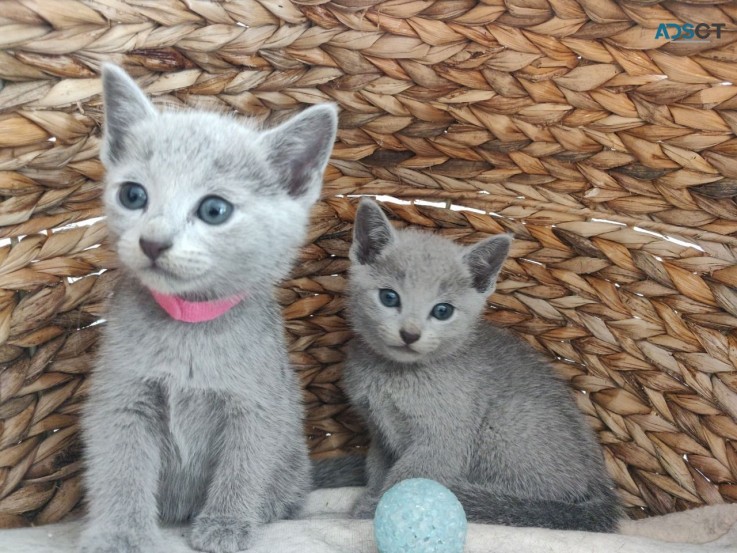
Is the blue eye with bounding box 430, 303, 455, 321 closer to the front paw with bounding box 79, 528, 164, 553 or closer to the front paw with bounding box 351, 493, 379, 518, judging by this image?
the front paw with bounding box 351, 493, 379, 518

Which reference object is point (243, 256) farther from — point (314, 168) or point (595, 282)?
point (595, 282)

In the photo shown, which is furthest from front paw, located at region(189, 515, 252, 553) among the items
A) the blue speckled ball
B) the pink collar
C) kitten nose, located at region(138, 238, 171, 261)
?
kitten nose, located at region(138, 238, 171, 261)

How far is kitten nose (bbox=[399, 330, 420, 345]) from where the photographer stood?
149 cm

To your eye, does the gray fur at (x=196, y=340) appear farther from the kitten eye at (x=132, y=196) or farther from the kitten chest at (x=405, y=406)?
the kitten chest at (x=405, y=406)

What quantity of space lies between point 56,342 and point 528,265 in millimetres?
1012

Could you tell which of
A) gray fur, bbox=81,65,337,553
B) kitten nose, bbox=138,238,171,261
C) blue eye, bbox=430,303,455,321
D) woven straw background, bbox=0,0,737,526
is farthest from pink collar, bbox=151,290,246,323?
blue eye, bbox=430,303,455,321

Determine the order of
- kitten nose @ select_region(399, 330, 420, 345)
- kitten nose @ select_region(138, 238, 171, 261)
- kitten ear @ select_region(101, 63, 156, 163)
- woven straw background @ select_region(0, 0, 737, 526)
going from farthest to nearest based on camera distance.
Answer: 1. kitten nose @ select_region(399, 330, 420, 345)
2. woven straw background @ select_region(0, 0, 737, 526)
3. kitten ear @ select_region(101, 63, 156, 163)
4. kitten nose @ select_region(138, 238, 171, 261)

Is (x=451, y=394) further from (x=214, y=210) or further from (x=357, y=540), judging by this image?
(x=214, y=210)

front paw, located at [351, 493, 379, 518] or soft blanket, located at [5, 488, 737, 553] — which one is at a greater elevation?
soft blanket, located at [5, 488, 737, 553]

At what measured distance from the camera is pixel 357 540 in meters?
1.36

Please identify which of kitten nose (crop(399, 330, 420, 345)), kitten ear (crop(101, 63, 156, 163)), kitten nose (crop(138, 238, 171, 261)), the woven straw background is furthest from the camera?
kitten nose (crop(399, 330, 420, 345))

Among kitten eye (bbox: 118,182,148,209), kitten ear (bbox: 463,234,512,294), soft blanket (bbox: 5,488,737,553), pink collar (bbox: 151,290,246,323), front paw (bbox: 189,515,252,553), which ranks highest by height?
kitten eye (bbox: 118,182,148,209)

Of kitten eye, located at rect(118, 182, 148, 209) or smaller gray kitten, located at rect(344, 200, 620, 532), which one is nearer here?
kitten eye, located at rect(118, 182, 148, 209)

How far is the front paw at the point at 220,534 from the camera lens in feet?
3.97
